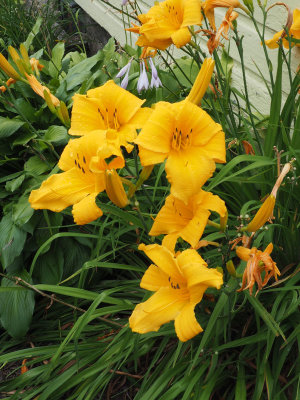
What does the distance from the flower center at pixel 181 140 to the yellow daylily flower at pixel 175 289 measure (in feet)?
0.83

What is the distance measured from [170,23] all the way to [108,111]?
53 cm

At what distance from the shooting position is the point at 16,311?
6.92ft

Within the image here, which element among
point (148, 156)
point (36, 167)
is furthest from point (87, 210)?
point (36, 167)

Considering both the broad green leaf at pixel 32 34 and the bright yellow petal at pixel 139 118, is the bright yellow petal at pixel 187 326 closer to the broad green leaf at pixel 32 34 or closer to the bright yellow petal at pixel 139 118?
the bright yellow petal at pixel 139 118

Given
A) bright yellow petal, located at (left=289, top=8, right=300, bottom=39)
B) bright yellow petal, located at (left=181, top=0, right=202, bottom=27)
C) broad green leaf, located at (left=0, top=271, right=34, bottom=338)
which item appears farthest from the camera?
broad green leaf, located at (left=0, top=271, right=34, bottom=338)

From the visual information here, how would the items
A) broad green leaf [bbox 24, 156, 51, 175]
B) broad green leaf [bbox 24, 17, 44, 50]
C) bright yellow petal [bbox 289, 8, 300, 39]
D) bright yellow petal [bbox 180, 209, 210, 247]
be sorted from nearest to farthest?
bright yellow petal [bbox 180, 209, 210, 247], bright yellow petal [bbox 289, 8, 300, 39], broad green leaf [bbox 24, 156, 51, 175], broad green leaf [bbox 24, 17, 44, 50]

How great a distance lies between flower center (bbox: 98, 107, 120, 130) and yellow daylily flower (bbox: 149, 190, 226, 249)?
245mm

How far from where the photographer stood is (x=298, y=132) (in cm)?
179

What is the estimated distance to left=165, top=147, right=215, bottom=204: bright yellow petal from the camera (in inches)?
43.8

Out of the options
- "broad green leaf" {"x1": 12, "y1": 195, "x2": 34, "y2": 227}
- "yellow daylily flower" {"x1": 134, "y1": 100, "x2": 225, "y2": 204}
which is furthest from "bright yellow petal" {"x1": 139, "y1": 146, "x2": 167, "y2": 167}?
"broad green leaf" {"x1": 12, "y1": 195, "x2": 34, "y2": 227}

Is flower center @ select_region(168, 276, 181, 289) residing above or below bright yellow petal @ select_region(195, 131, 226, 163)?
below

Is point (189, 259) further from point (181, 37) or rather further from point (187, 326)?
point (181, 37)

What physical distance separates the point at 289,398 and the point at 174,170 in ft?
3.41

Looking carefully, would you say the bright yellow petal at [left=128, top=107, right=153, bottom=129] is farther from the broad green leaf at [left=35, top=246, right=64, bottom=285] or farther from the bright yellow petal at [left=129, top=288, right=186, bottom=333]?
the broad green leaf at [left=35, top=246, right=64, bottom=285]
